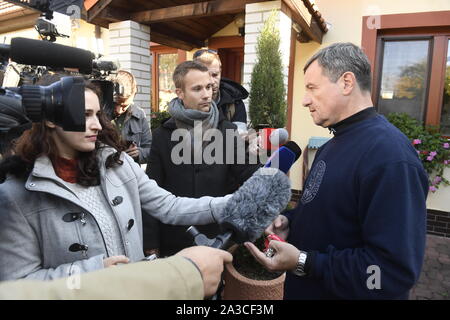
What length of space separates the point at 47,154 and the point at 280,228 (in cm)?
120

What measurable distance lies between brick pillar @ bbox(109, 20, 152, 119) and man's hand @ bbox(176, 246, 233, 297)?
424 cm

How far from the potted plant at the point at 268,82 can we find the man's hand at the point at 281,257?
2230 mm

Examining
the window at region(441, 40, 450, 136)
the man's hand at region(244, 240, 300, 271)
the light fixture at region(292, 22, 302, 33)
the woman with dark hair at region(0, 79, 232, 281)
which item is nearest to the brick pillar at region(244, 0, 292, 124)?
the light fixture at region(292, 22, 302, 33)

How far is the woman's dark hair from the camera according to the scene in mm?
1219

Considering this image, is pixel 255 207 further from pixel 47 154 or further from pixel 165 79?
pixel 165 79

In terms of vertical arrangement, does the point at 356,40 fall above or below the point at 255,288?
above

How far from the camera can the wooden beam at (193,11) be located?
13.0 ft

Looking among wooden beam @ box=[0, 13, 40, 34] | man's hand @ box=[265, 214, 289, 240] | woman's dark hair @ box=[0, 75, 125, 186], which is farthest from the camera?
wooden beam @ box=[0, 13, 40, 34]

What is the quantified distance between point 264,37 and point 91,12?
2592 mm

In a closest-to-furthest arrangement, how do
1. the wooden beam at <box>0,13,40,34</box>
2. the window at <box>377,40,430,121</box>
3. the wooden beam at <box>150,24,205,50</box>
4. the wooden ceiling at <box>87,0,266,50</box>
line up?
the wooden ceiling at <box>87,0,266,50</box> → the window at <box>377,40,430,121</box> → the wooden beam at <box>150,24,205,50</box> → the wooden beam at <box>0,13,40,34</box>

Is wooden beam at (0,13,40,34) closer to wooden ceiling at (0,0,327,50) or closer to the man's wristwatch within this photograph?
wooden ceiling at (0,0,327,50)

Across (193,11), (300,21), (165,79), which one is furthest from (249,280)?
(165,79)

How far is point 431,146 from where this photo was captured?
4.44 metres
